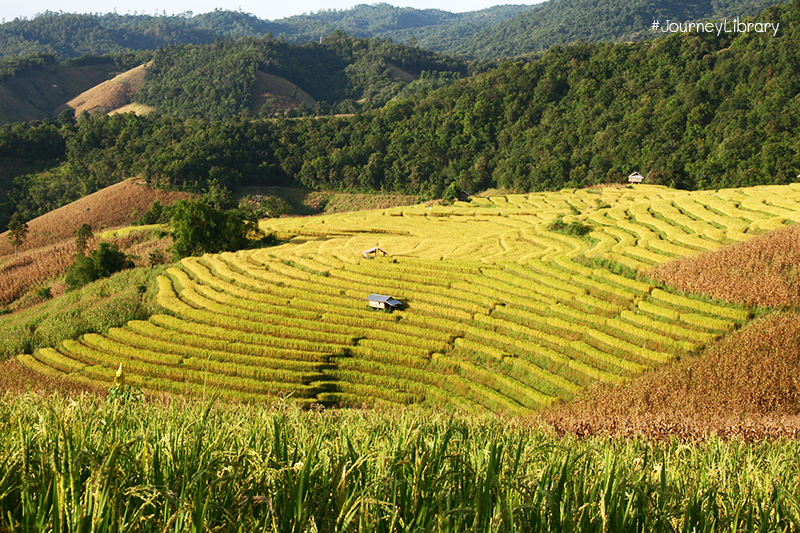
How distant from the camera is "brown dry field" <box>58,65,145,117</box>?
143000 millimetres

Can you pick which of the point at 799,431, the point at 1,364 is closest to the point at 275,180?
the point at 1,364

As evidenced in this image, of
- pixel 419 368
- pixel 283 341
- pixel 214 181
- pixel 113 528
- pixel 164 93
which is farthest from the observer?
pixel 164 93

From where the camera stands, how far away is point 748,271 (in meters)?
23.7

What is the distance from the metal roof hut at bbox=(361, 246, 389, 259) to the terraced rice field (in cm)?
50

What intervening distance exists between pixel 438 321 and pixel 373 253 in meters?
10.7

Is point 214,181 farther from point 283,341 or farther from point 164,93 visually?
point 164,93

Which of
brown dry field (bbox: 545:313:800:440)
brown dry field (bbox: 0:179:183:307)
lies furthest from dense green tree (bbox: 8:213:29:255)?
brown dry field (bbox: 545:313:800:440)

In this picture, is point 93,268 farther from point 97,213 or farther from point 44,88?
point 44,88

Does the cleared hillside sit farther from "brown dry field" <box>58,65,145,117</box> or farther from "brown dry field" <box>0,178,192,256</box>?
"brown dry field" <box>0,178,192,256</box>

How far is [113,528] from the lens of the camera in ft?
12.1

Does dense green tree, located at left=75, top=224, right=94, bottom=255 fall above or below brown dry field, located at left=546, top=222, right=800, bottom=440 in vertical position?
below

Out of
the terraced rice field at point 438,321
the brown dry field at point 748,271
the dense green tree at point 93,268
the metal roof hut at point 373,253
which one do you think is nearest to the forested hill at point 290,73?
the dense green tree at point 93,268

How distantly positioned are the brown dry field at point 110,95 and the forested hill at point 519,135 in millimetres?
53061

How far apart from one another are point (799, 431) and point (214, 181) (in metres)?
78.8
